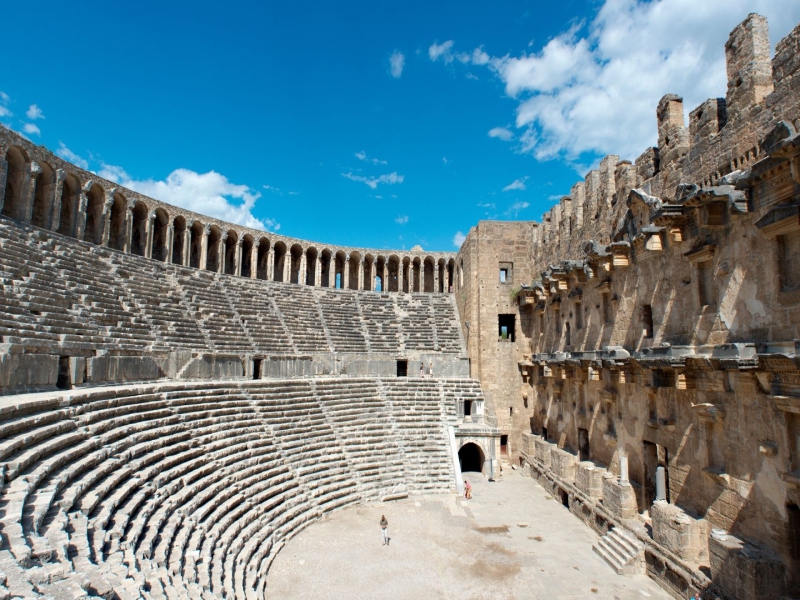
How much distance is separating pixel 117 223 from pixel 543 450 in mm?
22733

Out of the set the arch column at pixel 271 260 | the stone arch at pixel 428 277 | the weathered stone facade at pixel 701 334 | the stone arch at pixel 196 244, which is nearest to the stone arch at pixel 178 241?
the stone arch at pixel 196 244

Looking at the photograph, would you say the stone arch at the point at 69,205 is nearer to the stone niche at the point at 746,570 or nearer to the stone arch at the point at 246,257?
the stone arch at the point at 246,257

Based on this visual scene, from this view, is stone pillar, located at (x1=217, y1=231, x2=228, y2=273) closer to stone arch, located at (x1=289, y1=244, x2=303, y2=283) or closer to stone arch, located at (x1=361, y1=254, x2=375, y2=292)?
stone arch, located at (x1=289, y1=244, x2=303, y2=283)

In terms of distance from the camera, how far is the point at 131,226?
81.0ft

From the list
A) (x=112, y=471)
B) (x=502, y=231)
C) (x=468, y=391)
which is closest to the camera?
(x=112, y=471)

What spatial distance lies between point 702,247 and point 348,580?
10.9 m

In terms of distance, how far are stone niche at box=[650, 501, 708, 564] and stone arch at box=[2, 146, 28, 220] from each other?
2415 cm

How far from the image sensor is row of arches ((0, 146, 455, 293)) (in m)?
20.3

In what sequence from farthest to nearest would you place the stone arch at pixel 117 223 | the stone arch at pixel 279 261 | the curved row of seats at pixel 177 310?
the stone arch at pixel 279 261, the stone arch at pixel 117 223, the curved row of seats at pixel 177 310

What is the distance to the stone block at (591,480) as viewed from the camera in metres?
16.0

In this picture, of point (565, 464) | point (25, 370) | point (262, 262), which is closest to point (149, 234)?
point (262, 262)

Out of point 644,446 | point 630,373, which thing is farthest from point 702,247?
point 644,446

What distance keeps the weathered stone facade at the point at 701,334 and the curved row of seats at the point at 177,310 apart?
12.0 m

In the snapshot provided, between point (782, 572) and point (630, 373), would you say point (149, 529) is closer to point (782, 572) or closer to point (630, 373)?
point (782, 572)
